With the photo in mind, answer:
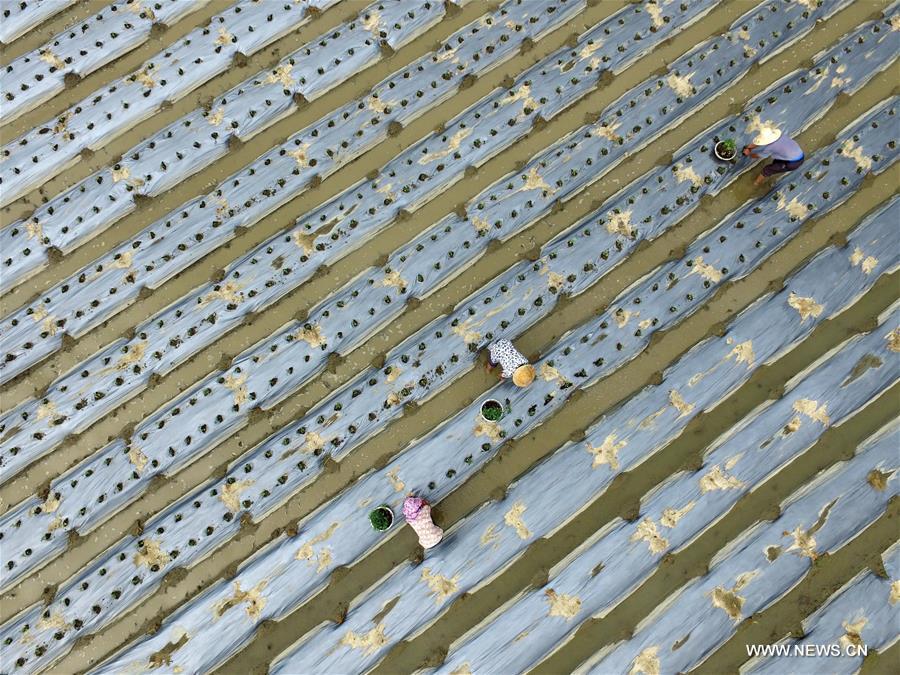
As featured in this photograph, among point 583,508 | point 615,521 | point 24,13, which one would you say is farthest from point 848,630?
point 24,13

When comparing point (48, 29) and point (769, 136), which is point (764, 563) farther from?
point (48, 29)

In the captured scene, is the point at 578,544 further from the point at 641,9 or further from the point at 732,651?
the point at 641,9

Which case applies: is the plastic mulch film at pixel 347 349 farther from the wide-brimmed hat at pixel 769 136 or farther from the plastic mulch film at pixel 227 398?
the wide-brimmed hat at pixel 769 136

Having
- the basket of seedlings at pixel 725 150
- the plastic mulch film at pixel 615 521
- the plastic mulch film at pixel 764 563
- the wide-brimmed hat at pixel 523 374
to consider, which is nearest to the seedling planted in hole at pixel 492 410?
the wide-brimmed hat at pixel 523 374

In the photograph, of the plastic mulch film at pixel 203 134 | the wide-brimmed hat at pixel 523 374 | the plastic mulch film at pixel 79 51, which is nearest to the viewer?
the wide-brimmed hat at pixel 523 374

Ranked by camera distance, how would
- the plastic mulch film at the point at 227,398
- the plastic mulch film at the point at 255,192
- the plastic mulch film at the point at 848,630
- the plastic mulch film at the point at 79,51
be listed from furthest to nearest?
1. the plastic mulch film at the point at 79,51
2. the plastic mulch film at the point at 255,192
3. the plastic mulch film at the point at 227,398
4. the plastic mulch film at the point at 848,630
